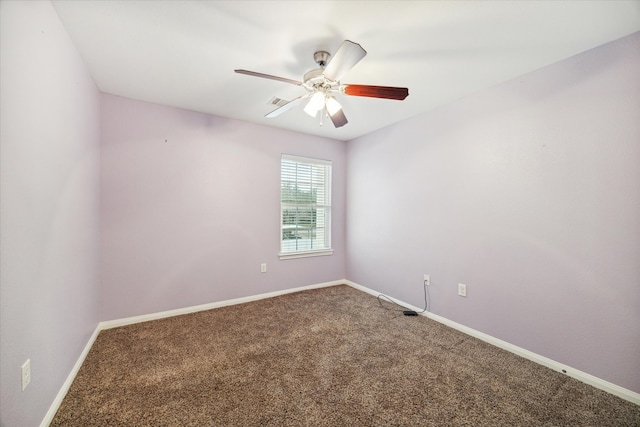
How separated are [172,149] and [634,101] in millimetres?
3958

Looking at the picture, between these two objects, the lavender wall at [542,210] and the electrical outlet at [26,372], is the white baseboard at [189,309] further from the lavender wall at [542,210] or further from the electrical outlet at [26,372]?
the lavender wall at [542,210]

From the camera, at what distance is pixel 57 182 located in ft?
5.38

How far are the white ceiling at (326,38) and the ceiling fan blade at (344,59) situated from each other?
0.26m

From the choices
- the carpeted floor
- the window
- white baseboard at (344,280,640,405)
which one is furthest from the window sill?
white baseboard at (344,280,640,405)

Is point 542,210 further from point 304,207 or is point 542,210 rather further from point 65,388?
point 65,388

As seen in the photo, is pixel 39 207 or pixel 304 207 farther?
pixel 304 207

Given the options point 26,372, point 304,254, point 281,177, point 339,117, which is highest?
point 339,117

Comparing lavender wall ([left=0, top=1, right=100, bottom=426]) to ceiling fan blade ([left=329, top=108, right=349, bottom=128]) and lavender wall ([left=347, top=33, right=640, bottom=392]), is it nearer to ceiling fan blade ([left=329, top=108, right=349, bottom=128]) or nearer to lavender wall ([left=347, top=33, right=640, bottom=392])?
ceiling fan blade ([left=329, top=108, right=349, bottom=128])

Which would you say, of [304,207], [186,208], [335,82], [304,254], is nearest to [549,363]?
[335,82]

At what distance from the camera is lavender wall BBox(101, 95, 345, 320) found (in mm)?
2707

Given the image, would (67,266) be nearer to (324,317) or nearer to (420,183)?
(324,317)

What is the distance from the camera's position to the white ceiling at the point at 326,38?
153 centimetres

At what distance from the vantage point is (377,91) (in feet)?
5.89

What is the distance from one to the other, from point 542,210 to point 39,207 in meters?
3.39
